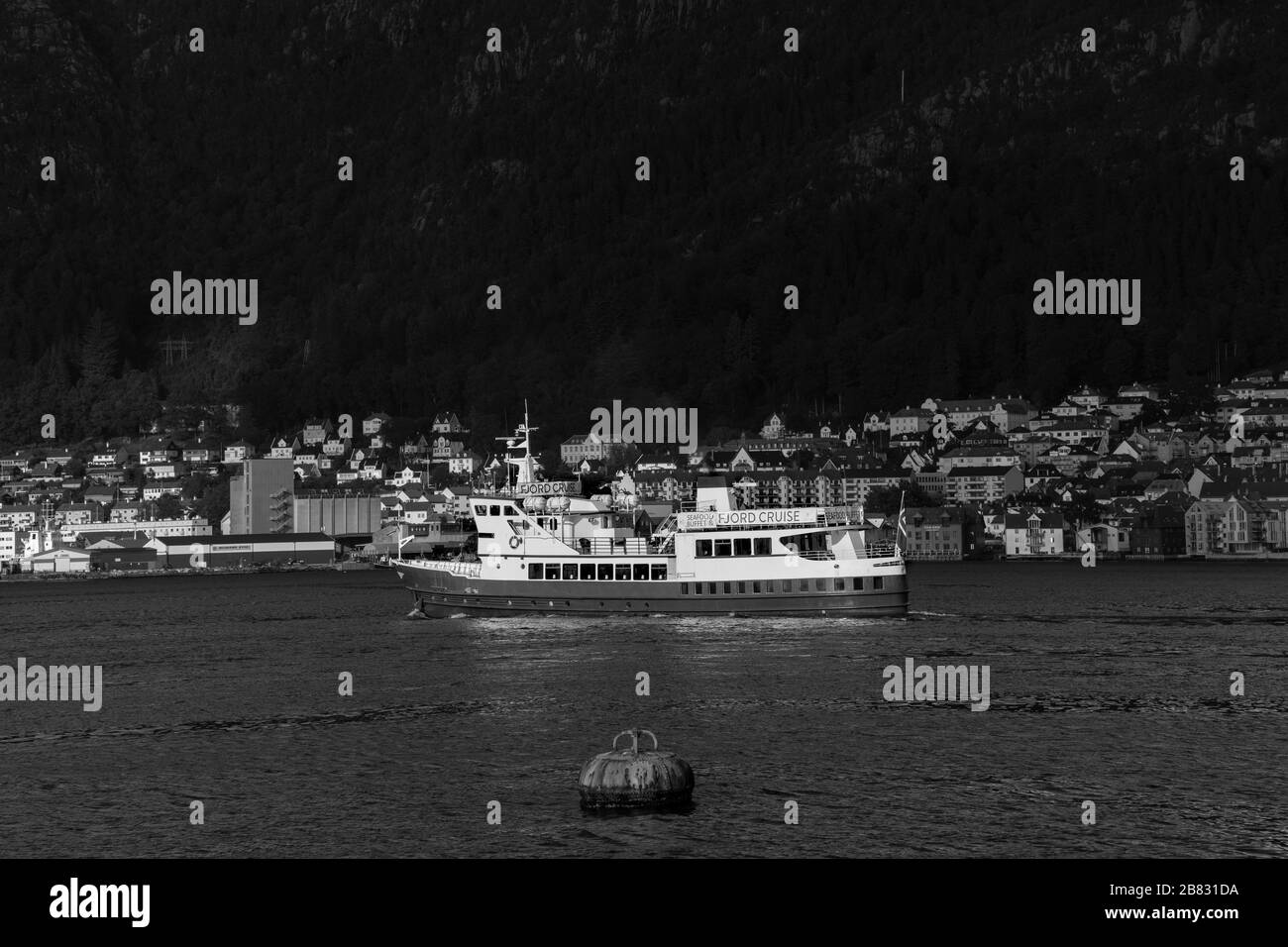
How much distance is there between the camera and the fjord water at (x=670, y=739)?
33.9 metres

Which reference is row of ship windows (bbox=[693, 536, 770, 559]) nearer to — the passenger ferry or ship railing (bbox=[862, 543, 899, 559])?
the passenger ferry

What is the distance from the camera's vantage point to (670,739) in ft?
147

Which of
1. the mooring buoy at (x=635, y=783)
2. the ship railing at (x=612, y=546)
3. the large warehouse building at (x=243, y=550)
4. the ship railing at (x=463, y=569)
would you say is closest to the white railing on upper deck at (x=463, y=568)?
the ship railing at (x=463, y=569)

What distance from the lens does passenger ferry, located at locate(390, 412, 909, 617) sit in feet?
255

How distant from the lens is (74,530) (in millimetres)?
190875

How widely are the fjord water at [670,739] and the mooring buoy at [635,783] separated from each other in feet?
1.89

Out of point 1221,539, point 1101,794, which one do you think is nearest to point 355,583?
point 1221,539

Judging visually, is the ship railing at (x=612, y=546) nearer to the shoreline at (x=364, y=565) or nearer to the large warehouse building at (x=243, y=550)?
the shoreline at (x=364, y=565)

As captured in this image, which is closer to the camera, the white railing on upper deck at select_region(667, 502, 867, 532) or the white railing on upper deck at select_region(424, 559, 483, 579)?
the white railing on upper deck at select_region(667, 502, 867, 532)

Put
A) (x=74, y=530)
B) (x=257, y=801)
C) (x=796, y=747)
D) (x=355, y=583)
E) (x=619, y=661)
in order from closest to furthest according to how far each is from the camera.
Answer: (x=257, y=801) → (x=796, y=747) → (x=619, y=661) → (x=355, y=583) → (x=74, y=530)

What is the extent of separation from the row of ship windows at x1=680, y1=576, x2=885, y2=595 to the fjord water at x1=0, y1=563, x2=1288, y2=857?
5.09 feet

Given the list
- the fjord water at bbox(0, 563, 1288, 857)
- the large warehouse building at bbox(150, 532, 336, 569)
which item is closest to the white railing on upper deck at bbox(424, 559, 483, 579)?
the fjord water at bbox(0, 563, 1288, 857)
